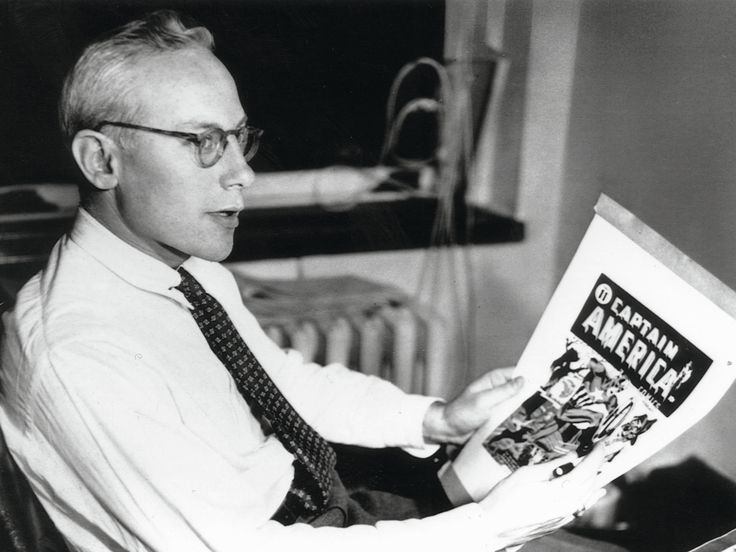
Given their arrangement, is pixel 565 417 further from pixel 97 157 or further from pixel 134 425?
pixel 97 157

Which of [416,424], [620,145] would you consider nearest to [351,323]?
[416,424]

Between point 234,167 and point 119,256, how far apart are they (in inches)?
6.6

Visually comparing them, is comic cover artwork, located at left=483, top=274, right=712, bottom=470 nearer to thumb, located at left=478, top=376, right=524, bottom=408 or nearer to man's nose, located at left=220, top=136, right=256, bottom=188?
thumb, located at left=478, top=376, right=524, bottom=408

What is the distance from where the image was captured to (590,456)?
2.78 ft

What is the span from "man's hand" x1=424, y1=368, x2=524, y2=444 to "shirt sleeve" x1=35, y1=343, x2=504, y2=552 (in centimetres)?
31

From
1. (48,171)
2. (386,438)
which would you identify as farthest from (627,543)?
(48,171)

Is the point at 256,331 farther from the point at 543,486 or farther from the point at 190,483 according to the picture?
the point at 543,486

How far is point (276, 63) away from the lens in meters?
1.43

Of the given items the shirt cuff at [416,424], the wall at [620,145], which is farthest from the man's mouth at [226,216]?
the wall at [620,145]

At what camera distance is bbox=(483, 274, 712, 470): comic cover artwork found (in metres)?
0.83

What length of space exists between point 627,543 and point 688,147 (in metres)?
0.70

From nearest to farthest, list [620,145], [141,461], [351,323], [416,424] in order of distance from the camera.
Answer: [141,461], [416,424], [620,145], [351,323]

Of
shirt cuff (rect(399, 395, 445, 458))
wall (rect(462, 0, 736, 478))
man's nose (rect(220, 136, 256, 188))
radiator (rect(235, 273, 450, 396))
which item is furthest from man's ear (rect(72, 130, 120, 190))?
wall (rect(462, 0, 736, 478))


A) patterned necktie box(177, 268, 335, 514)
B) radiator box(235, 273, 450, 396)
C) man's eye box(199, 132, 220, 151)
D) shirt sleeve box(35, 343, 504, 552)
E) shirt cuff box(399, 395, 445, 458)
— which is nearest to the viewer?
shirt sleeve box(35, 343, 504, 552)
